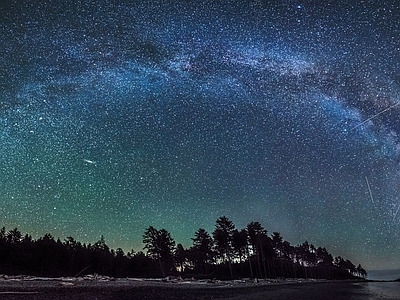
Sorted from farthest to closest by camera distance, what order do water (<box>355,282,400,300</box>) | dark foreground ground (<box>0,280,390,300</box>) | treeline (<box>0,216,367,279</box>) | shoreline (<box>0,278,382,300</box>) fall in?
treeline (<box>0,216,367,279</box>)
water (<box>355,282,400,300</box>)
shoreline (<box>0,278,382,300</box>)
dark foreground ground (<box>0,280,390,300</box>)

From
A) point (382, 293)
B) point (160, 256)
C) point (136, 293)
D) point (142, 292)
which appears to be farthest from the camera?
point (160, 256)

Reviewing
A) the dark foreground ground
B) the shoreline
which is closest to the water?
the dark foreground ground

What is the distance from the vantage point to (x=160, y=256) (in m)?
88.1

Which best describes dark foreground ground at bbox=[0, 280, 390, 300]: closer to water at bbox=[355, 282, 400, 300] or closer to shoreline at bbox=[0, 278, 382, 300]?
shoreline at bbox=[0, 278, 382, 300]

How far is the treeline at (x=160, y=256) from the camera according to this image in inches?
3024

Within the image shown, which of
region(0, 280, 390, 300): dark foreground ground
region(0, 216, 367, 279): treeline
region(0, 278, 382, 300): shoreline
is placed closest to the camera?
region(0, 280, 390, 300): dark foreground ground

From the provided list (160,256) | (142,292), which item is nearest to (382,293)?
(142,292)

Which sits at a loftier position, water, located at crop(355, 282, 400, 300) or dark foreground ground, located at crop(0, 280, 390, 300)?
dark foreground ground, located at crop(0, 280, 390, 300)

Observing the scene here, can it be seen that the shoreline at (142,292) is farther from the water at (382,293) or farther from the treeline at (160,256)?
the treeline at (160,256)

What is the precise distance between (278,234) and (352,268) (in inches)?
4161

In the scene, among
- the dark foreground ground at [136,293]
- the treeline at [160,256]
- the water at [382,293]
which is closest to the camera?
the dark foreground ground at [136,293]

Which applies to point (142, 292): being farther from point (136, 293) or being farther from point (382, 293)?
point (382, 293)

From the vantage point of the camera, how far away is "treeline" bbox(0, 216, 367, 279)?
252 ft

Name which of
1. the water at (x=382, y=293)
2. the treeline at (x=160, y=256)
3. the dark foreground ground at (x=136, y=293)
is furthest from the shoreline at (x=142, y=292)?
the treeline at (x=160, y=256)
